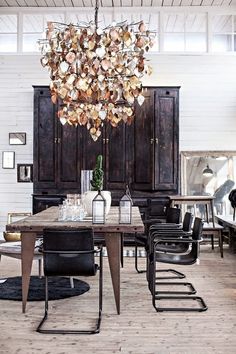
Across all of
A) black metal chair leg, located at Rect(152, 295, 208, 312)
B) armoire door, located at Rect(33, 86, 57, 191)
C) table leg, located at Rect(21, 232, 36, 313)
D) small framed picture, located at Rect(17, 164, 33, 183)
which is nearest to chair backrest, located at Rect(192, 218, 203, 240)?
black metal chair leg, located at Rect(152, 295, 208, 312)

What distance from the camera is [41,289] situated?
16.0 feet

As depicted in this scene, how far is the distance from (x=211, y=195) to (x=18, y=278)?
3.84m

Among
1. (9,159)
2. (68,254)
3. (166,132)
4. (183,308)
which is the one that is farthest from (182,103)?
(68,254)

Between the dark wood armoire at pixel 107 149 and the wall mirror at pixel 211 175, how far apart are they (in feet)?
1.60

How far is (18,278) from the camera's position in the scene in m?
5.38

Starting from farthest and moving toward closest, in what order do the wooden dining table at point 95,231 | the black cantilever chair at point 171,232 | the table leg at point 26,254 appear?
the black cantilever chair at point 171,232, the table leg at point 26,254, the wooden dining table at point 95,231

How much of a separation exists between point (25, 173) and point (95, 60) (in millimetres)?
3902

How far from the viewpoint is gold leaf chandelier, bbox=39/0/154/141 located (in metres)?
4.67

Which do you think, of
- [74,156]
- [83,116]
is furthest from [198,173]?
[83,116]

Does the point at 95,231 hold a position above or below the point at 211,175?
below

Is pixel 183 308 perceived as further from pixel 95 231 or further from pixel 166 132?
pixel 166 132

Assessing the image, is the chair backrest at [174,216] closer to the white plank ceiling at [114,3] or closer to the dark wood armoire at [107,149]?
the dark wood armoire at [107,149]

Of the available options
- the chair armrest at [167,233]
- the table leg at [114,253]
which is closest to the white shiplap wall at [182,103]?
the chair armrest at [167,233]

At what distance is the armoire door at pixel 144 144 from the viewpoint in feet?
25.0
